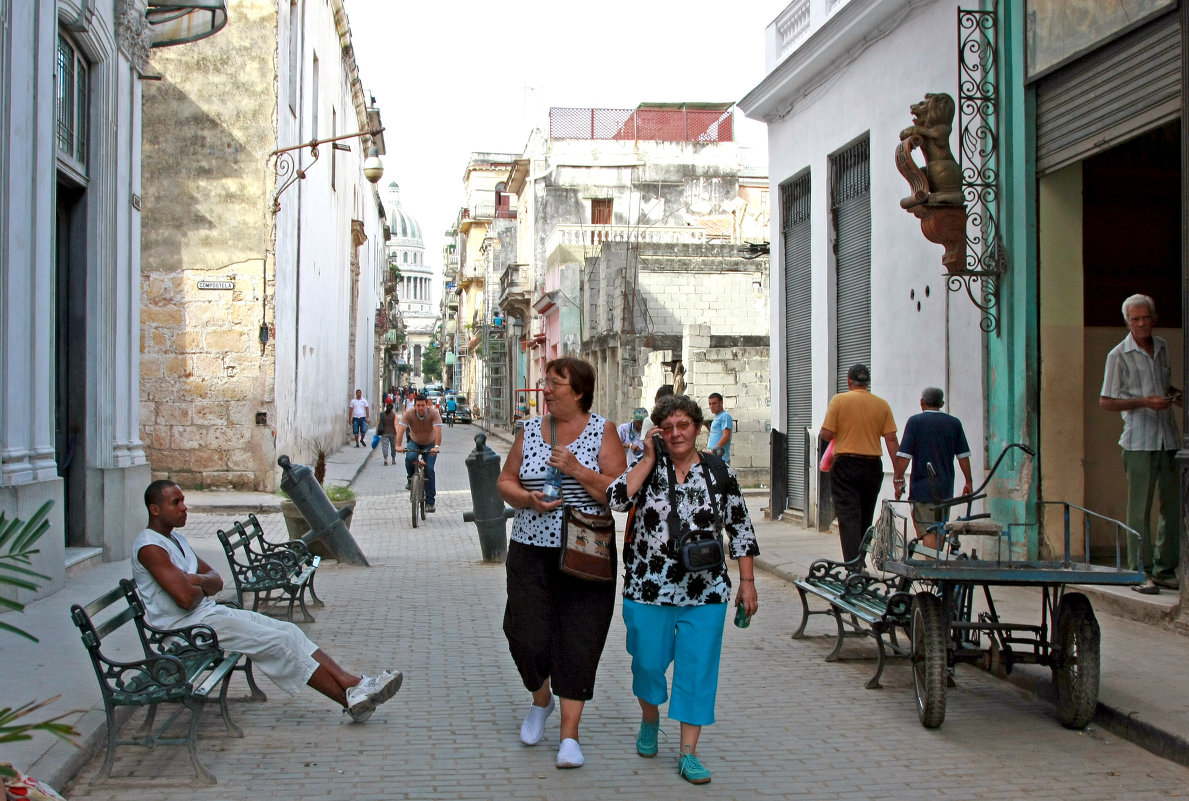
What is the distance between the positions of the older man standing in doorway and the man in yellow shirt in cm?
181

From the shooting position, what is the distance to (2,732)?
2.13 m

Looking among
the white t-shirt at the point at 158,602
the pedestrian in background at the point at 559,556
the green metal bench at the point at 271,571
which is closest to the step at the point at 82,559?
the green metal bench at the point at 271,571

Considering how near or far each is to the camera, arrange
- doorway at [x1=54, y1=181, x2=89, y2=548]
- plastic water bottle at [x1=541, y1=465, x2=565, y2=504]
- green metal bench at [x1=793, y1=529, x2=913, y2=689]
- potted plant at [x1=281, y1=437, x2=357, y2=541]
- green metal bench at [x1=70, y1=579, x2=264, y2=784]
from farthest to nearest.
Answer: potted plant at [x1=281, y1=437, x2=357, y2=541] → doorway at [x1=54, y1=181, x2=89, y2=548] → green metal bench at [x1=793, y1=529, x2=913, y2=689] → plastic water bottle at [x1=541, y1=465, x2=565, y2=504] → green metal bench at [x1=70, y1=579, x2=264, y2=784]

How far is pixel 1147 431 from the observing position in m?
7.95

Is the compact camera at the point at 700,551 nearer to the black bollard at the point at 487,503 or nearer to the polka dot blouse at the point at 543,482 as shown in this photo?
the polka dot blouse at the point at 543,482

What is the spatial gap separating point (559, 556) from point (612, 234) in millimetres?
34805

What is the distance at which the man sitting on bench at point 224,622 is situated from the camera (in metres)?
5.34

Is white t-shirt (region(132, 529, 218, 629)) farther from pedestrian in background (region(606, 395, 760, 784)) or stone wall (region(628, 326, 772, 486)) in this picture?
stone wall (region(628, 326, 772, 486))

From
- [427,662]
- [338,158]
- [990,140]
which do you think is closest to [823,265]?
[990,140]

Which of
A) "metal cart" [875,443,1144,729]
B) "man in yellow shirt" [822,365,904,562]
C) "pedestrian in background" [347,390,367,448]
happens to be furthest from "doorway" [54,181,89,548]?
"pedestrian in background" [347,390,367,448]

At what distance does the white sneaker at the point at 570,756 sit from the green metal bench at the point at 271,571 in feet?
11.2

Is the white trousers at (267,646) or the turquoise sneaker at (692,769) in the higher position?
the white trousers at (267,646)

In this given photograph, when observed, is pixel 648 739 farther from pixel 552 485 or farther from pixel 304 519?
pixel 304 519

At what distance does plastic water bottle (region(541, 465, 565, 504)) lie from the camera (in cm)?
507
